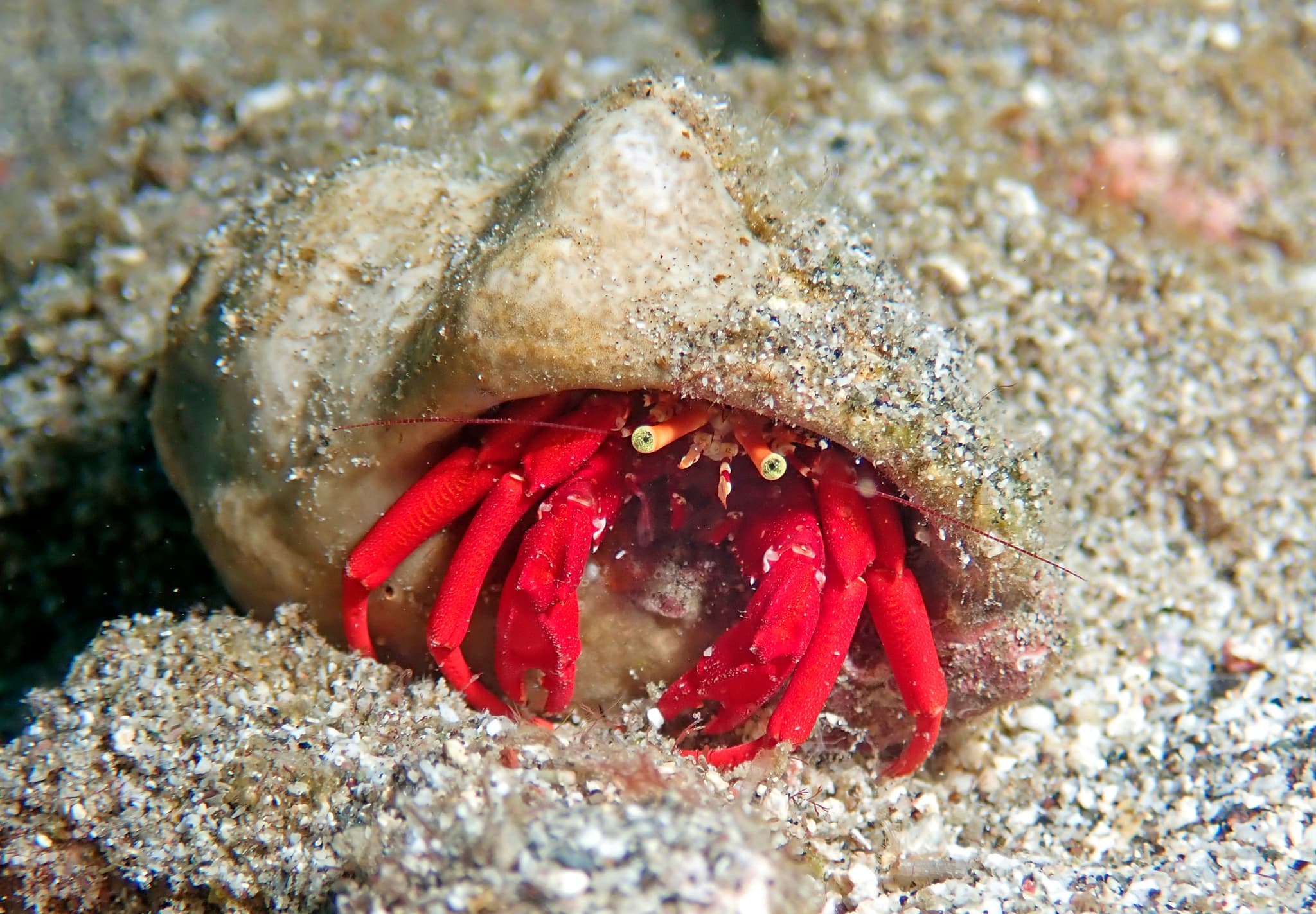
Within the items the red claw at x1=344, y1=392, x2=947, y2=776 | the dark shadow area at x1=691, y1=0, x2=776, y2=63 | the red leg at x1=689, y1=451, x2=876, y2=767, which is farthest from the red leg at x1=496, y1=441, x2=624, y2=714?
the dark shadow area at x1=691, y1=0, x2=776, y2=63

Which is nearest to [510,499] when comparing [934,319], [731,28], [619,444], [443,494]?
[443,494]

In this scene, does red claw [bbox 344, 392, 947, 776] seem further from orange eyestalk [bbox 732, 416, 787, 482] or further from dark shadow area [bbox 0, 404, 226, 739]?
dark shadow area [bbox 0, 404, 226, 739]

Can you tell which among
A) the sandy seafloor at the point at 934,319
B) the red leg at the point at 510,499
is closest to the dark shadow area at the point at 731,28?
the sandy seafloor at the point at 934,319

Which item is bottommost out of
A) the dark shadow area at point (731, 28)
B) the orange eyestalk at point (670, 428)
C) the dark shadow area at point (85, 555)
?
the dark shadow area at point (85, 555)

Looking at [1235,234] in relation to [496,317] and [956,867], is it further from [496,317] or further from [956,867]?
[496,317]

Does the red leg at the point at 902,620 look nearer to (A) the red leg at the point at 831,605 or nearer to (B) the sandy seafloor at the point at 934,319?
(A) the red leg at the point at 831,605

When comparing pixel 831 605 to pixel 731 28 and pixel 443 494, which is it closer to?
pixel 443 494

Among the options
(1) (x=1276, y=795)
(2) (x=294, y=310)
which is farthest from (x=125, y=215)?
(1) (x=1276, y=795)
